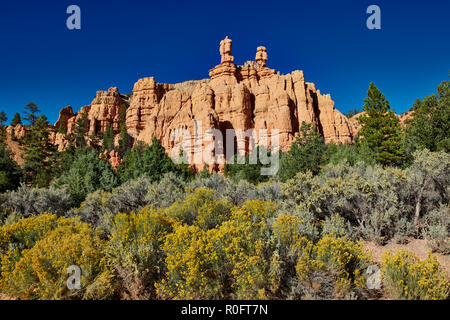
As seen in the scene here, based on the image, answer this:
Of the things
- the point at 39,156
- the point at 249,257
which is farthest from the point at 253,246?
the point at 39,156

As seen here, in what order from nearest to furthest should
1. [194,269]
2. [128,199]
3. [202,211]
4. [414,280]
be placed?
1. [414,280]
2. [194,269]
3. [202,211]
4. [128,199]

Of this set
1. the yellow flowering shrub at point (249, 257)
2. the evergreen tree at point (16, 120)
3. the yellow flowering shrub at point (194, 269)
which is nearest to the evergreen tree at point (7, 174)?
the yellow flowering shrub at point (194, 269)

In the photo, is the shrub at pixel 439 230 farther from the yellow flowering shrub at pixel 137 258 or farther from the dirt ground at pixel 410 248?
the yellow flowering shrub at pixel 137 258

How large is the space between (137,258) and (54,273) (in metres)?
1.47

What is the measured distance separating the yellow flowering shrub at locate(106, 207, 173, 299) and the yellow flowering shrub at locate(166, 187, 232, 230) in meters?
1.69

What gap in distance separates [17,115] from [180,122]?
1809 inches

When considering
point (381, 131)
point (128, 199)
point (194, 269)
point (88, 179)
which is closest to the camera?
point (194, 269)

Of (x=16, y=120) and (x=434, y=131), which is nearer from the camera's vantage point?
(x=434, y=131)

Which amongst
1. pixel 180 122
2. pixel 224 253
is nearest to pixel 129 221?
pixel 224 253

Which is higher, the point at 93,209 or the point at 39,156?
the point at 39,156

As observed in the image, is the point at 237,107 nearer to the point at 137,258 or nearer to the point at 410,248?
the point at 410,248

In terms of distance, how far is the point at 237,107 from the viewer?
173 ft
